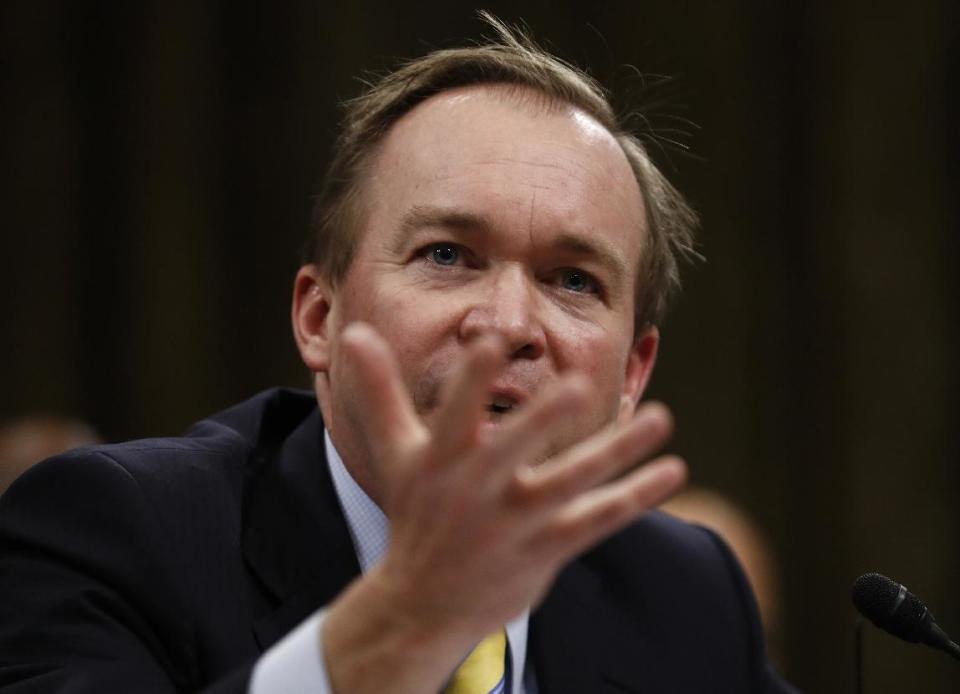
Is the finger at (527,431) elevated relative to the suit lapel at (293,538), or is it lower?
elevated

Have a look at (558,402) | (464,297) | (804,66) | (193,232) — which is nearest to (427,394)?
(464,297)

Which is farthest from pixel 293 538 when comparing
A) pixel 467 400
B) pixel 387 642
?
pixel 467 400

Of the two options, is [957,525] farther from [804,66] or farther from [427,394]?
[427,394]

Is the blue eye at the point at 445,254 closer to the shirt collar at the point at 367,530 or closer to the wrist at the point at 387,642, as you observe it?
the shirt collar at the point at 367,530

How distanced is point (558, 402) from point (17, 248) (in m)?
3.33

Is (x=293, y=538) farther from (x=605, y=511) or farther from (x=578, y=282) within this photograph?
(x=605, y=511)

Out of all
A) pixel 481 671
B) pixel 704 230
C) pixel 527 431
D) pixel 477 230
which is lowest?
pixel 704 230

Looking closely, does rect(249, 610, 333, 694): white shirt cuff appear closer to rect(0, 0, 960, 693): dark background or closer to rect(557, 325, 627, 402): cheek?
rect(557, 325, 627, 402): cheek

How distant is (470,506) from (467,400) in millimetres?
94

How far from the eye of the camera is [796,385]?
427 centimetres

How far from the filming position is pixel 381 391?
3.79 feet

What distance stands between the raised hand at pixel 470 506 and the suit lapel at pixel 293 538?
22.0 inches

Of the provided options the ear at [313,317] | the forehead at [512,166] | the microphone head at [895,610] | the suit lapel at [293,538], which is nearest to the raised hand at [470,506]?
the suit lapel at [293,538]

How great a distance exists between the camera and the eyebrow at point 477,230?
6.14 ft
